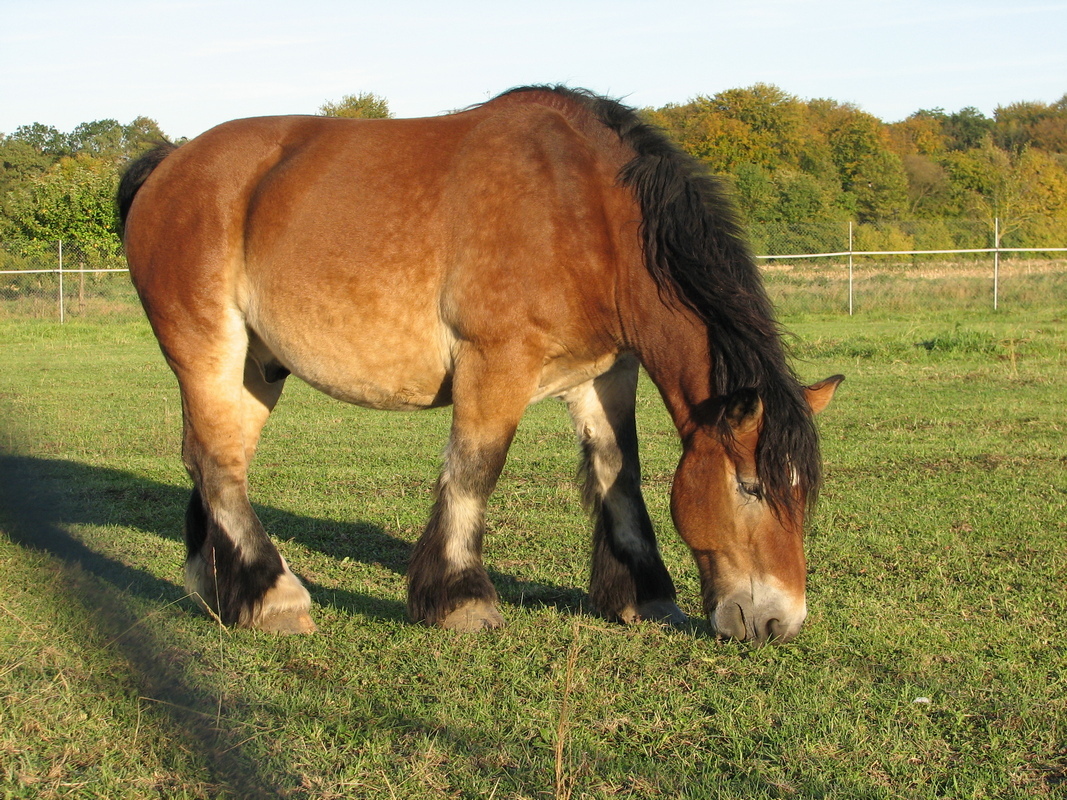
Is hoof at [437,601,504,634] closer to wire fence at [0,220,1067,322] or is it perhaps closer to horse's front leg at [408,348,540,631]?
horse's front leg at [408,348,540,631]

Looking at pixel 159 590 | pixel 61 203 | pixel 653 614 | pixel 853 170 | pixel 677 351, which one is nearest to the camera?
pixel 677 351

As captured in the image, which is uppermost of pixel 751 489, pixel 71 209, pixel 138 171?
pixel 71 209

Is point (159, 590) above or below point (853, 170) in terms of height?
below

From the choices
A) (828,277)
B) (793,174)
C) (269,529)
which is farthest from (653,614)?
(793,174)

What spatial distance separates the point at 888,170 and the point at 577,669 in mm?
42562

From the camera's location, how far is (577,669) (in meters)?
3.69

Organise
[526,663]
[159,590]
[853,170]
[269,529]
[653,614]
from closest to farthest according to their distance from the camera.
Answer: [526,663], [653,614], [159,590], [269,529], [853,170]

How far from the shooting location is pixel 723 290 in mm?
3799

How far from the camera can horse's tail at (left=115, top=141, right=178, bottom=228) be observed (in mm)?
5164

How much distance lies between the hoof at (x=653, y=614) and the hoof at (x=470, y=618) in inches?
24.7

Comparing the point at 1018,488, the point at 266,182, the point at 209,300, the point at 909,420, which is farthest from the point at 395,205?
the point at 909,420

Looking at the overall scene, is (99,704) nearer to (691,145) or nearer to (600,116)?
(600,116)

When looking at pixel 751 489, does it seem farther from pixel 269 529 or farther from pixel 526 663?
pixel 269 529

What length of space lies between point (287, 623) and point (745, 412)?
7.04ft
